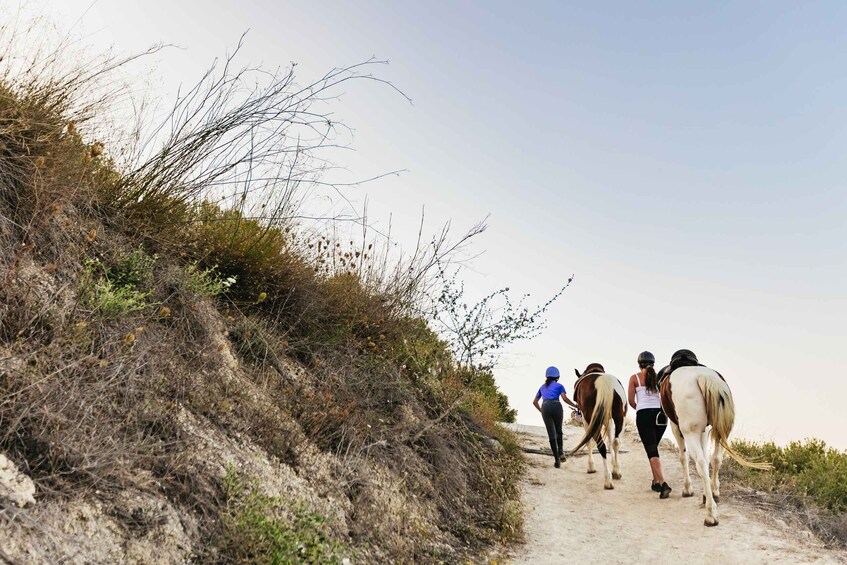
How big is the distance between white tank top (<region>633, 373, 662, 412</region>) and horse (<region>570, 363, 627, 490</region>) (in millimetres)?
469

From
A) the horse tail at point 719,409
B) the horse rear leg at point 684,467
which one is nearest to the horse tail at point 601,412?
the horse rear leg at point 684,467

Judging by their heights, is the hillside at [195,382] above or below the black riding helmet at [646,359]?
below

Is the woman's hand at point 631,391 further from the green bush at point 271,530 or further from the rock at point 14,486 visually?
the rock at point 14,486

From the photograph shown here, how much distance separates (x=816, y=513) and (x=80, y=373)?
891cm

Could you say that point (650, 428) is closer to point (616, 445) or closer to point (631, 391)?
point (631, 391)

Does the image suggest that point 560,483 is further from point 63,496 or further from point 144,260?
point 63,496

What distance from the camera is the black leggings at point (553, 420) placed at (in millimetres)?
10891

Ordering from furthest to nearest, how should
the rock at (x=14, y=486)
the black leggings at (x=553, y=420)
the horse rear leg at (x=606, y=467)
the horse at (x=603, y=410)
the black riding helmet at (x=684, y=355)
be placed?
the black leggings at (x=553, y=420)
the horse at (x=603, y=410)
the horse rear leg at (x=606, y=467)
the black riding helmet at (x=684, y=355)
the rock at (x=14, y=486)

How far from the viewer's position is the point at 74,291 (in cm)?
444

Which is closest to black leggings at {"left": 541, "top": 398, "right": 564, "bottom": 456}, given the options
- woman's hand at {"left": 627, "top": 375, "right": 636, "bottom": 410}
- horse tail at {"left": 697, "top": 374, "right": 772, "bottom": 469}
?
woman's hand at {"left": 627, "top": 375, "right": 636, "bottom": 410}

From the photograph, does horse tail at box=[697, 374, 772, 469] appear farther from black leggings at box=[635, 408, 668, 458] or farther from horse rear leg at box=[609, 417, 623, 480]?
horse rear leg at box=[609, 417, 623, 480]

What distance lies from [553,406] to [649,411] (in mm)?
2325

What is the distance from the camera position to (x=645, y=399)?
29.6 feet

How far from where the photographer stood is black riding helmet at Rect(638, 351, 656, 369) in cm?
921
